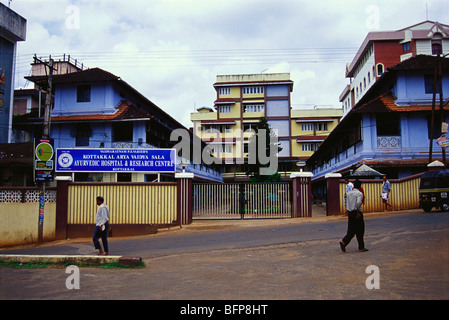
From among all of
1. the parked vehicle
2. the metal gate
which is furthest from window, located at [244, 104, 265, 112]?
the parked vehicle

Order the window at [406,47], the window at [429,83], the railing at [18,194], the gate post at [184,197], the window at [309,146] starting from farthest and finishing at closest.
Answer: the window at [309,146] < the window at [406,47] < the window at [429,83] < the gate post at [184,197] < the railing at [18,194]

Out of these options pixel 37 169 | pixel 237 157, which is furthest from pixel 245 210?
pixel 237 157

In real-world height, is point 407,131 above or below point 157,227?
above

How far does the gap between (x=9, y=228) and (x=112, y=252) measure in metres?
5.57

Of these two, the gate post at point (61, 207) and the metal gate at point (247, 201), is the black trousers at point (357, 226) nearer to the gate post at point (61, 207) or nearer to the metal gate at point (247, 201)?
the metal gate at point (247, 201)

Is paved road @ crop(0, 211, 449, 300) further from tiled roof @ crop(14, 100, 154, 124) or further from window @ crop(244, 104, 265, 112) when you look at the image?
window @ crop(244, 104, 265, 112)

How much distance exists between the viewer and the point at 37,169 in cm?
1402

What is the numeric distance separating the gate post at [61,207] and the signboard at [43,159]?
36.6 inches

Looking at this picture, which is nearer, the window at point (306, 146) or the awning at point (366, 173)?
the awning at point (366, 173)

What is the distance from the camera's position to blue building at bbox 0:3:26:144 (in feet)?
84.2

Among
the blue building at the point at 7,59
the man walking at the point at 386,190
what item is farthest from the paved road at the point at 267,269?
the blue building at the point at 7,59

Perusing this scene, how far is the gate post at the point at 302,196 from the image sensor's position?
54.5ft

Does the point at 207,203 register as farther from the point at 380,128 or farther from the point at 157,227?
the point at 380,128
